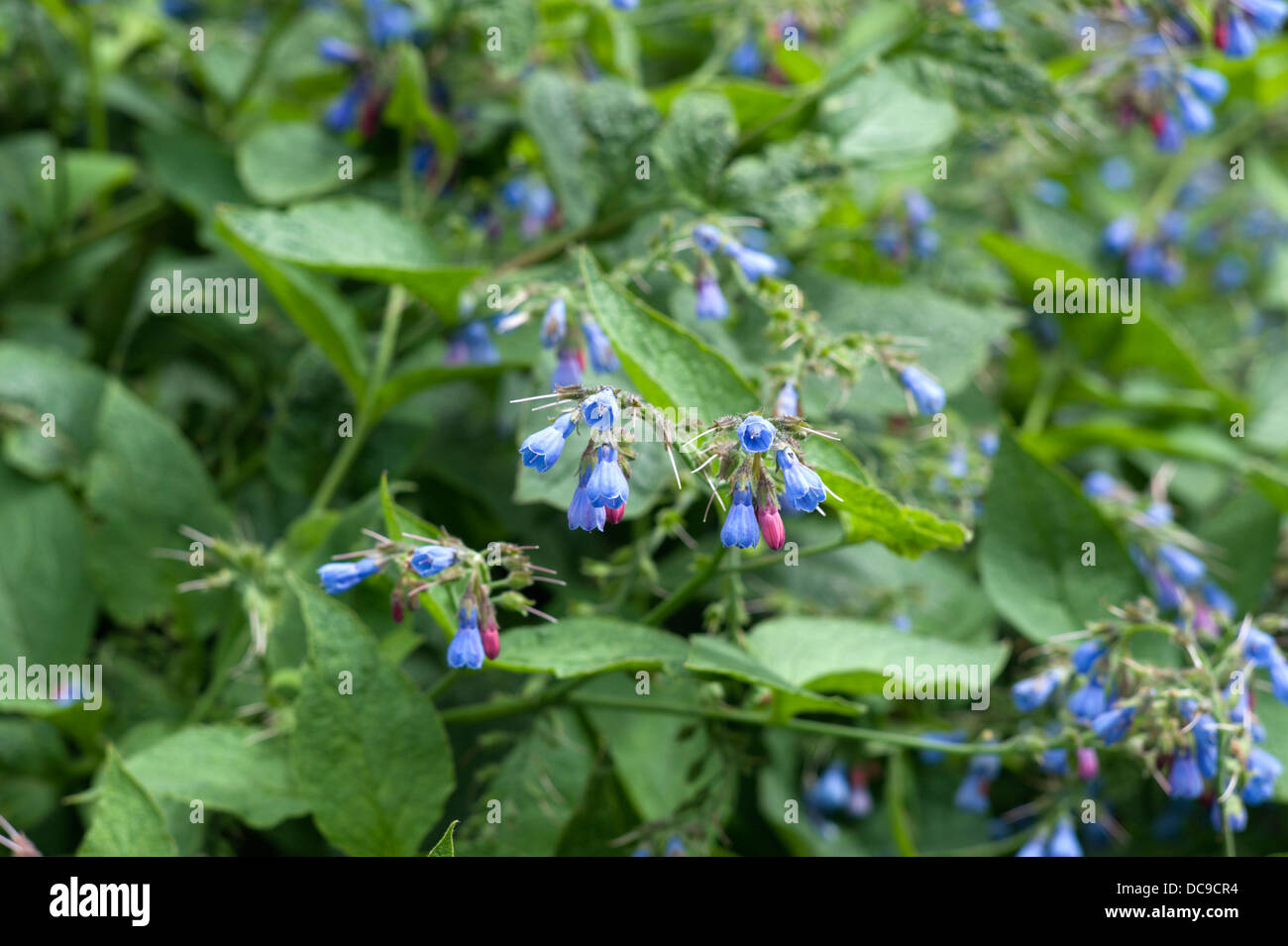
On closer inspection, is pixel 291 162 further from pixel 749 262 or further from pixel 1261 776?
pixel 1261 776

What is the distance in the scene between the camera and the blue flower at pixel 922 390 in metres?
1.39

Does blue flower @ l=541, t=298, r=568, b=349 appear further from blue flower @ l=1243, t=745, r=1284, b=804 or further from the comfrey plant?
blue flower @ l=1243, t=745, r=1284, b=804

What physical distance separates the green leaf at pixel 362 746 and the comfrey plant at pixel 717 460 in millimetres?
318

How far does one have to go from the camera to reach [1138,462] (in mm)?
2156

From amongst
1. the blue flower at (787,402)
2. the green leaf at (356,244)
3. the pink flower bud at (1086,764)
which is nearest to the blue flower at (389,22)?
the green leaf at (356,244)

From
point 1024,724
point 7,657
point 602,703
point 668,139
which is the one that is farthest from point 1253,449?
point 7,657

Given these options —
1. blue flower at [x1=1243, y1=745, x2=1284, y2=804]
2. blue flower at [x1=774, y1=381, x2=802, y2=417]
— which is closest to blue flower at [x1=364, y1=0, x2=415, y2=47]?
blue flower at [x1=774, y1=381, x2=802, y2=417]

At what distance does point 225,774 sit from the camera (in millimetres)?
1364

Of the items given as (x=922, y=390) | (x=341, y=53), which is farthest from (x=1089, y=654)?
(x=341, y=53)

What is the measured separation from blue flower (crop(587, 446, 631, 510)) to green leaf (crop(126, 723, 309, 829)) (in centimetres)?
56

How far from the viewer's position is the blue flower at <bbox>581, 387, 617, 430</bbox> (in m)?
1.08
